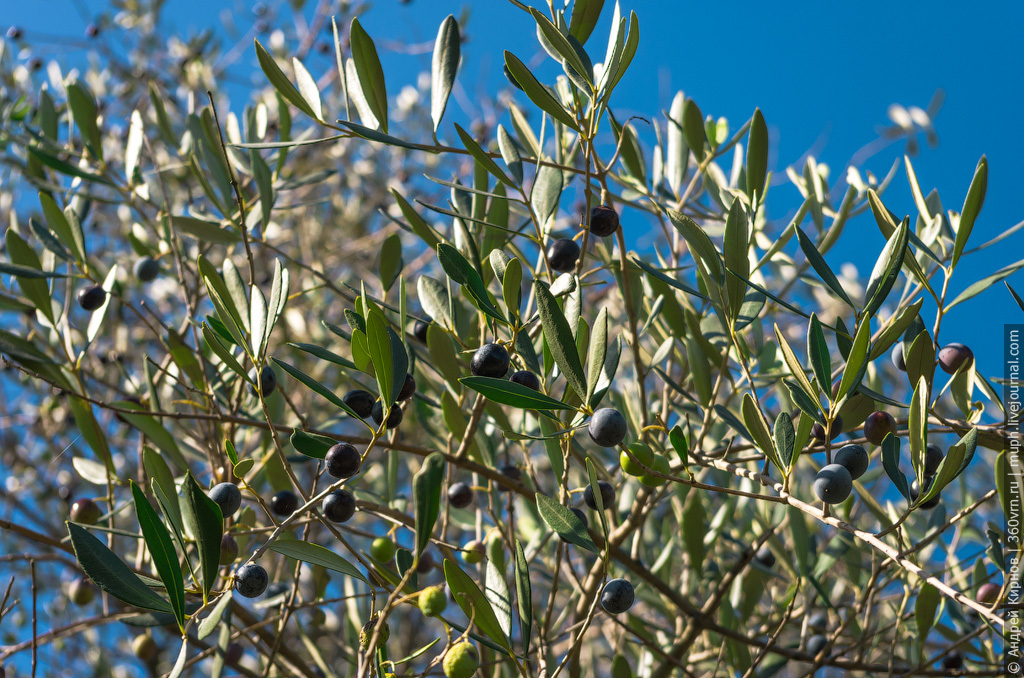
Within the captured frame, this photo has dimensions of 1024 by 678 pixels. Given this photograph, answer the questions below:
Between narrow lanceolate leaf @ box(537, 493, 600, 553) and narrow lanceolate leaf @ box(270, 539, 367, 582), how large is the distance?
0.76 ft

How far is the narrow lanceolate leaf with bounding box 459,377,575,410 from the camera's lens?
907mm

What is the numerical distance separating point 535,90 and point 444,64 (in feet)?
0.62

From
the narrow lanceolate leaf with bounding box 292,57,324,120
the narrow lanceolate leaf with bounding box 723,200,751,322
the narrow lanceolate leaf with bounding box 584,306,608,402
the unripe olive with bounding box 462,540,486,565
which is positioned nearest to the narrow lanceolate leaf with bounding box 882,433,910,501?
the narrow lanceolate leaf with bounding box 723,200,751,322

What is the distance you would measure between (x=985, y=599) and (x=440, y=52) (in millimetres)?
1430

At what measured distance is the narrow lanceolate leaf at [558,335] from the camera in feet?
3.03

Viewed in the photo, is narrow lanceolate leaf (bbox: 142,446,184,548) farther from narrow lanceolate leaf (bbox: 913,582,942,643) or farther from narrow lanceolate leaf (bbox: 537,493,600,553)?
narrow lanceolate leaf (bbox: 913,582,942,643)

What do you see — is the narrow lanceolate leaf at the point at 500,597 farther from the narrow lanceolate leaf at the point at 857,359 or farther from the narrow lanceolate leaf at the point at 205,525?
the narrow lanceolate leaf at the point at 857,359

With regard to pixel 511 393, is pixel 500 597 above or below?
below

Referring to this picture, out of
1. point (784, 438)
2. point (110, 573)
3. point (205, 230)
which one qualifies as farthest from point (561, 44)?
point (205, 230)

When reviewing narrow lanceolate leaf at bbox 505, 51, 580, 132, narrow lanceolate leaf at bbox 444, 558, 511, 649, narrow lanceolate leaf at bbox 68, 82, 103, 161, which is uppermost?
narrow lanceolate leaf at bbox 68, 82, 103, 161

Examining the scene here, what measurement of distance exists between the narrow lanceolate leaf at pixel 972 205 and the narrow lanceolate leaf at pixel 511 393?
600 mm

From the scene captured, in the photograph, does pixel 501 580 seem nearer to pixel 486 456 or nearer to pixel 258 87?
pixel 486 456

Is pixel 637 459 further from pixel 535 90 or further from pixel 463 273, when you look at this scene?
pixel 535 90

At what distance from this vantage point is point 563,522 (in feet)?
3.26
